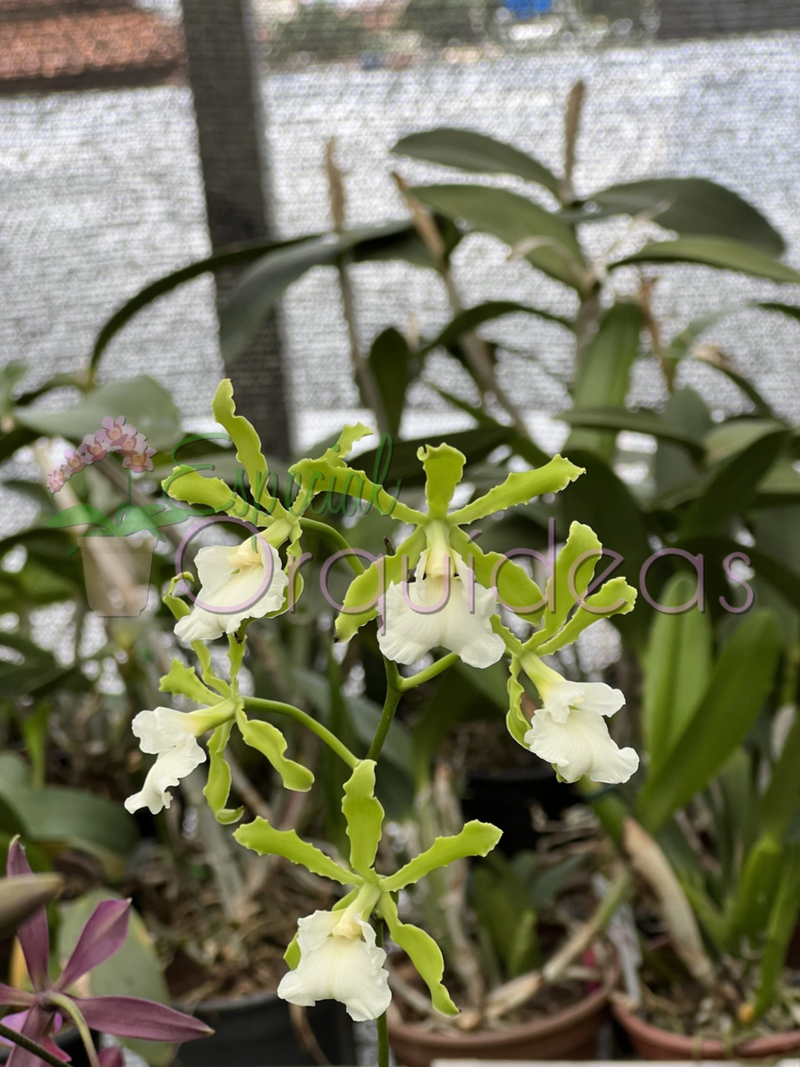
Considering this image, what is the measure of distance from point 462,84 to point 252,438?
909 mm

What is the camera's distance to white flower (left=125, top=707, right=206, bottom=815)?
0.26 meters

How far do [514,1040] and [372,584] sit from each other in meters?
0.48

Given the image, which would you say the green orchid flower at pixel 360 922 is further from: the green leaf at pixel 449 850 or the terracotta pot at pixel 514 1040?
the terracotta pot at pixel 514 1040

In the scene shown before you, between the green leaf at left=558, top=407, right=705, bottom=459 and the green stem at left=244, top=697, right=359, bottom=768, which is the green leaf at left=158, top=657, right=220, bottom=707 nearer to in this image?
the green stem at left=244, top=697, right=359, bottom=768

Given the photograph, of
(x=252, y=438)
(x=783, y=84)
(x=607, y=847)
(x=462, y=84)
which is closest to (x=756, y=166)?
(x=783, y=84)

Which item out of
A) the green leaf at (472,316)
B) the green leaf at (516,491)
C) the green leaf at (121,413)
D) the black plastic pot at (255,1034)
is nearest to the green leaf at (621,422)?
the green leaf at (472,316)

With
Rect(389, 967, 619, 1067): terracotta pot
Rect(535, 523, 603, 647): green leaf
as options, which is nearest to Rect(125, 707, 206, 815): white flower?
Rect(535, 523, 603, 647): green leaf

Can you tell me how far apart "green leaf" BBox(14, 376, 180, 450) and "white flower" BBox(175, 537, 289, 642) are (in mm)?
344

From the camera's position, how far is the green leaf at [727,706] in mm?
554

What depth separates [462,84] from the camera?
1.04m

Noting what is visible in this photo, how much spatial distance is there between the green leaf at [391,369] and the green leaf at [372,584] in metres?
0.51

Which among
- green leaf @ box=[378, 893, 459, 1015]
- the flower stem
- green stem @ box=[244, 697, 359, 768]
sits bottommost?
the flower stem

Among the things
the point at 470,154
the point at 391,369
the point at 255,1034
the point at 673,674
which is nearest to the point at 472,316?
the point at 391,369

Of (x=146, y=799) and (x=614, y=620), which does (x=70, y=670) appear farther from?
(x=146, y=799)
